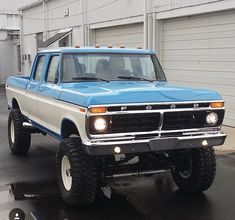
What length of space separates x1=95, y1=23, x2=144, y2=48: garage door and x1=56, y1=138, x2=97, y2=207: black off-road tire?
1026 centimetres

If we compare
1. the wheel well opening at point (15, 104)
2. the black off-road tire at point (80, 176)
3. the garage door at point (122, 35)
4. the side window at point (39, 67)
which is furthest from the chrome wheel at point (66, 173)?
the garage door at point (122, 35)

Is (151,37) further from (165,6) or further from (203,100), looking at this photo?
(203,100)

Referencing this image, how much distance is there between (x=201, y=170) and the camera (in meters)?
6.17

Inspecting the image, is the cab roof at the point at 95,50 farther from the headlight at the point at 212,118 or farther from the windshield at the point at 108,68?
the headlight at the point at 212,118

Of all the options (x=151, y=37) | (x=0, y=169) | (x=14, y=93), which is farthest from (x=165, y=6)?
(x=0, y=169)

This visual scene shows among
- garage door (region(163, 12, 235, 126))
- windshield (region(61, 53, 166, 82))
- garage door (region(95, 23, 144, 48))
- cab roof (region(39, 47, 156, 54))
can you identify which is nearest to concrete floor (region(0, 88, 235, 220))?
windshield (region(61, 53, 166, 82))

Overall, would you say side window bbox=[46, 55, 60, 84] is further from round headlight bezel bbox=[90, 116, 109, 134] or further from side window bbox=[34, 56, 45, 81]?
round headlight bezel bbox=[90, 116, 109, 134]

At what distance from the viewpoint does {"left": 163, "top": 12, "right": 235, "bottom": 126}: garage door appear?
11.7 metres

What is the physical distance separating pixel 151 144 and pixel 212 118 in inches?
37.3

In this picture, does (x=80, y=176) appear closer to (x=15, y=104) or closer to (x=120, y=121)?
(x=120, y=121)

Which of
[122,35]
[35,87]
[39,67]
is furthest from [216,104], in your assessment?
[122,35]

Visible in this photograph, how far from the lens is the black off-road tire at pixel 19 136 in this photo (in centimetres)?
854

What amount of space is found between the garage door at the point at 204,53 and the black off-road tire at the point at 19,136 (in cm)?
556

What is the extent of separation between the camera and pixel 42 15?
83.8 feet
